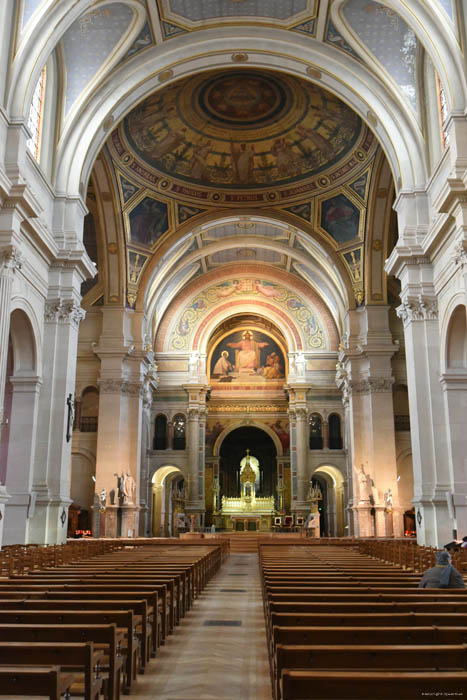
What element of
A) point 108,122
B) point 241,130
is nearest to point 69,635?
point 108,122

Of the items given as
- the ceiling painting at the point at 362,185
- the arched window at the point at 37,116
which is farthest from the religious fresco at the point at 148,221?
the arched window at the point at 37,116

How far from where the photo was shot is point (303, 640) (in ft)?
11.2

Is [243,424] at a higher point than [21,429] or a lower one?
higher

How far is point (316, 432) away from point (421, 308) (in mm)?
17854

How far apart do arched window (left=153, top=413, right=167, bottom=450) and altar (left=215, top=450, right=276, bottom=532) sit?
17.3ft

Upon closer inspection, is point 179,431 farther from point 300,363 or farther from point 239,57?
point 239,57

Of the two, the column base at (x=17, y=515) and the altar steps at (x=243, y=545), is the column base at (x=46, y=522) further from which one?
the altar steps at (x=243, y=545)

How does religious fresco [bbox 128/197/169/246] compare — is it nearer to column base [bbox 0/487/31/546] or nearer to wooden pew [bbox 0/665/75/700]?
column base [bbox 0/487/31/546]

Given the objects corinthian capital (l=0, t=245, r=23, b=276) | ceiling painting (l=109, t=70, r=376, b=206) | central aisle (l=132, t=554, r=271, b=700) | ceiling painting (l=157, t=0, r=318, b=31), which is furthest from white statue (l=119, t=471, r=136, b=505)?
central aisle (l=132, t=554, r=271, b=700)

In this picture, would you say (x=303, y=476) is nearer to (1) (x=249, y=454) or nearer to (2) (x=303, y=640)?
(1) (x=249, y=454)

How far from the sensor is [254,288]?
3444 centimetres

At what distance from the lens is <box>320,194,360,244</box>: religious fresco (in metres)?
25.4

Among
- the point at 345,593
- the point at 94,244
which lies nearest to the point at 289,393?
the point at 94,244

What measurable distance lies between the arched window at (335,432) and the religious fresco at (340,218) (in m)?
10.4
